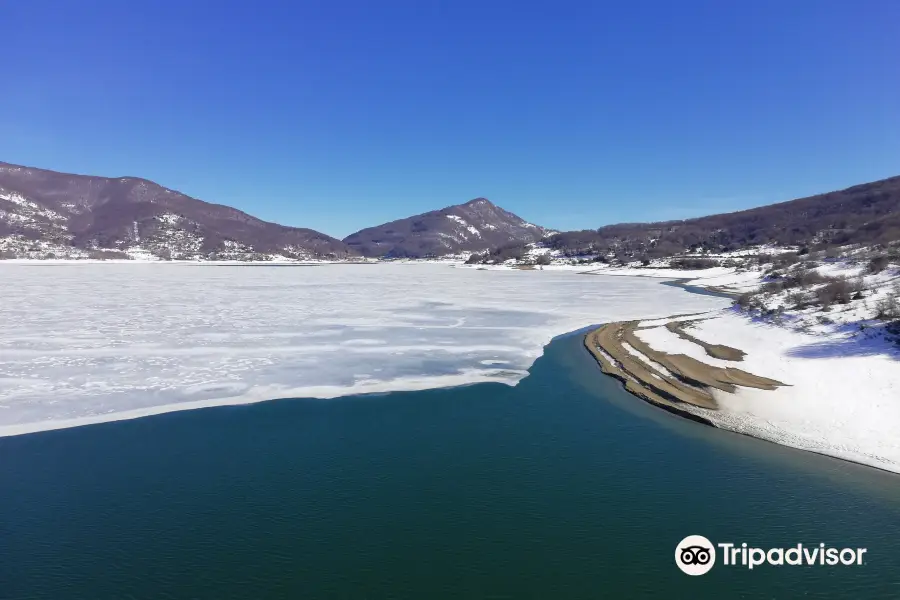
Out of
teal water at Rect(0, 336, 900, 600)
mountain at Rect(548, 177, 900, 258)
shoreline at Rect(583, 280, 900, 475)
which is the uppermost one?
mountain at Rect(548, 177, 900, 258)

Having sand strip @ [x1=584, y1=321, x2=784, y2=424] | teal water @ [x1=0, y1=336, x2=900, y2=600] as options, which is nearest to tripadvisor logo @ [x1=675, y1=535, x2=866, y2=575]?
→ teal water @ [x1=0, y1=336, x2=900, y2=600]

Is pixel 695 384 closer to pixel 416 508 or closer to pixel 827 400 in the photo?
pixel 827 400

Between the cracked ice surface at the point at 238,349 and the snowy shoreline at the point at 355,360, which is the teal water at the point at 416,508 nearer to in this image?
the snowy shoreline at the point at 355,360

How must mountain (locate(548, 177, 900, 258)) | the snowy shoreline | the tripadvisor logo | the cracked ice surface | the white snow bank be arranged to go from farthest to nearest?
mountain (locate(548, 177, 900, 258)) < the cracked ice surface < the snowy shoreline < the white snow bank < the tripadvisor logo

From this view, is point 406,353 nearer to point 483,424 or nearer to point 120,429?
point 483,424

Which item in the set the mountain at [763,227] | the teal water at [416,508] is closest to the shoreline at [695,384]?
the teal water at [416,508]

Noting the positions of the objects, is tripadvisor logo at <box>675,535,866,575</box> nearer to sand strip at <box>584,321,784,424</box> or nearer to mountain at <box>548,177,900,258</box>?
sand strip at <box>584,321,784,424</box>
